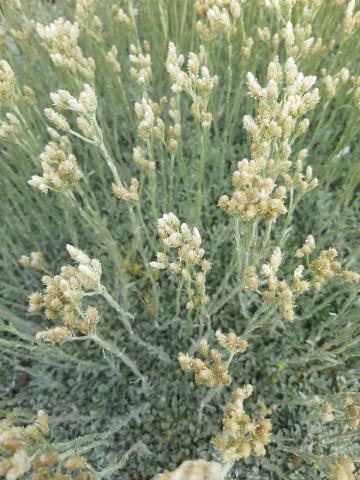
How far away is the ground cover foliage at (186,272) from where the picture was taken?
139cm

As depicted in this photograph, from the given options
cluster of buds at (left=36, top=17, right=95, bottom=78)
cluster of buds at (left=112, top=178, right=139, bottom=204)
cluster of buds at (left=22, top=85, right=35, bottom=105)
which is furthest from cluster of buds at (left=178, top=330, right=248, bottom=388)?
cluster of buds at (left=22, top=85, right=35, bottom=105)

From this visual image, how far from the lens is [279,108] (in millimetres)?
1452

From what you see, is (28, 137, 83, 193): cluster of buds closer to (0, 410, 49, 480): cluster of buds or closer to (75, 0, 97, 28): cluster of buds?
(0, 410, 49, 480): cluster of buds

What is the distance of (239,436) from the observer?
1.26 metres

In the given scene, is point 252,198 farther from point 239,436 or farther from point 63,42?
point 63,42

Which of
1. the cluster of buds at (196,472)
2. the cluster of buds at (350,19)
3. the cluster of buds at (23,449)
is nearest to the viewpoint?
the cluster of buds at (196,472)

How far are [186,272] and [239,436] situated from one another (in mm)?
509

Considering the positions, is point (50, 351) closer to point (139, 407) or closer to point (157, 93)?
point (139, 407)

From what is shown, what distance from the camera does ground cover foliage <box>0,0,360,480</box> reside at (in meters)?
1.39

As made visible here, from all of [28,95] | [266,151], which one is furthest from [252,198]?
[28,95]

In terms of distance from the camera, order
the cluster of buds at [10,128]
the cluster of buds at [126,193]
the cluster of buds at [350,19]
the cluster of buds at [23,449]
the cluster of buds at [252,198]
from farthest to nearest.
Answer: the cluster of buds at [350,19] < the cluster of buds at [10,128] < the cluster of buds at [126,193] < the cluster of buds at [252,198] < the cluster of buds at [23,449]

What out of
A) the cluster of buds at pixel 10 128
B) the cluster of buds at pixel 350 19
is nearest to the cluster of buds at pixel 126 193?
the cluster of buds at pixel 10 128

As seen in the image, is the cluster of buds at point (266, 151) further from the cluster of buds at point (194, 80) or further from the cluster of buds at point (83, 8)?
the cluster of buds at point (83, 8)

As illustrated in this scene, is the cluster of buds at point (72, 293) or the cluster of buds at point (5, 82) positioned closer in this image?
the cluster of buds at point (72, 293)
